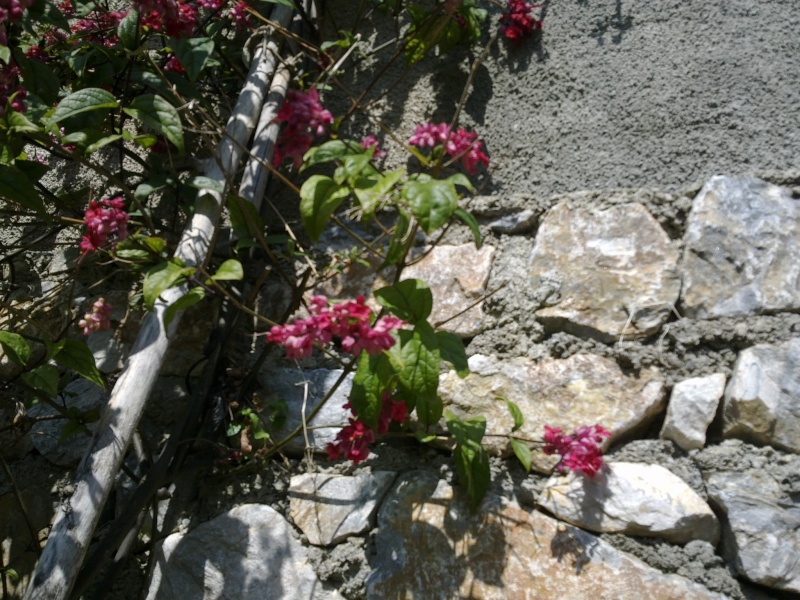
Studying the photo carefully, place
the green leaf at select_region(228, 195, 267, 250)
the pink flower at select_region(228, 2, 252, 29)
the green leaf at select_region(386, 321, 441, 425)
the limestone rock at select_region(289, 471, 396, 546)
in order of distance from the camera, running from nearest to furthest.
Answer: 1. the green leaf at select_region(386, 321, 441, 425)
2. the limestone rock at select_region(289, 471, 396, 546)
3. the green leaf at select_region(228, 195, 267, 250)
4. the pink flower at select_region(228, 2, 252, 29)

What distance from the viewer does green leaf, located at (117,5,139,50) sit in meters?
1.55

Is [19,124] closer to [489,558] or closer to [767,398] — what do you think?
[489,558]

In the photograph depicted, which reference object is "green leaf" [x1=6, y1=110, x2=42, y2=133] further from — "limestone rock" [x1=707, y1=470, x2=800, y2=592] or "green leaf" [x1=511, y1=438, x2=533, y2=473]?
"limestone rock" [x1=707, y1=470, x2=800, y2=592]

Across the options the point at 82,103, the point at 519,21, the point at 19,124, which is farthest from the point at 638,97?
the point at 19,124

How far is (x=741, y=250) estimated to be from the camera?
1366mm

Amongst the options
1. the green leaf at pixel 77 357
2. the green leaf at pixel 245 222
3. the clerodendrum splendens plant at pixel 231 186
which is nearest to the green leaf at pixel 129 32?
the clerodendrum splendens plant at pixel 231 186

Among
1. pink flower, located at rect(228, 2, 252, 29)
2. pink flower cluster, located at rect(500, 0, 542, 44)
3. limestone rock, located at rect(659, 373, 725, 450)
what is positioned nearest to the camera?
limestone rock, located at rect(659, 373, 725, 450)

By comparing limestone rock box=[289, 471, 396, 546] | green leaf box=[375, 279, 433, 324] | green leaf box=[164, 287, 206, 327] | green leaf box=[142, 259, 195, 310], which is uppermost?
green leaf box=[375, 279, 433, 324]

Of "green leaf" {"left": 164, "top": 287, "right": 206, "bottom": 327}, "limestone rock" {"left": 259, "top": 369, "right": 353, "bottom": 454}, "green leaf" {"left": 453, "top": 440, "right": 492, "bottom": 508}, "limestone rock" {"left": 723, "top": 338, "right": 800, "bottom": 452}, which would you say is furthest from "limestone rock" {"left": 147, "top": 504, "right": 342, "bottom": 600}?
"limestone rock" {"left": 723, "top": 338, "right": 800, "bottom": 452}

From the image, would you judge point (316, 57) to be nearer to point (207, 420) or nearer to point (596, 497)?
point (207, 420)

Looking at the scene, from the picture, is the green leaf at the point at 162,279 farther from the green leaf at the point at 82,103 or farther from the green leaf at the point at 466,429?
the green leaf at the point at 466,429

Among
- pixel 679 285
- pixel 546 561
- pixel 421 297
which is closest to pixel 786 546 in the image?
Result: pixel 546 561

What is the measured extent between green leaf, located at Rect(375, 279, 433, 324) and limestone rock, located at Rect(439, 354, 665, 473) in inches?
11.3

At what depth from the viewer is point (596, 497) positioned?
4.12 ft
